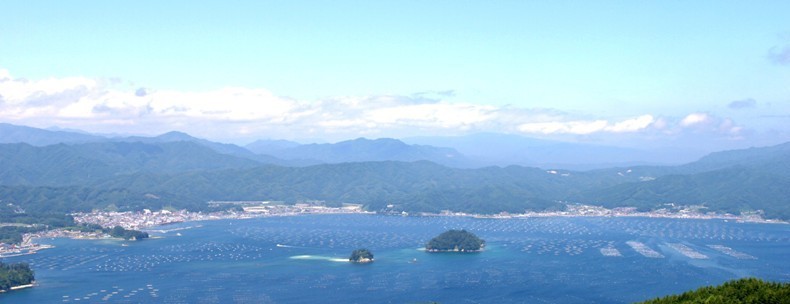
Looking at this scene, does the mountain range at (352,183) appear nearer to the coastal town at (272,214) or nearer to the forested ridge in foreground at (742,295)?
the coastal town at (272,214)

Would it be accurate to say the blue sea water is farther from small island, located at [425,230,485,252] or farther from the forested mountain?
the forested mountain

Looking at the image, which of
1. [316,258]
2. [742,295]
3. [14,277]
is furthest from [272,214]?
[742,295]

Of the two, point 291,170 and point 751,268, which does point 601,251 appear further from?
point 291,170

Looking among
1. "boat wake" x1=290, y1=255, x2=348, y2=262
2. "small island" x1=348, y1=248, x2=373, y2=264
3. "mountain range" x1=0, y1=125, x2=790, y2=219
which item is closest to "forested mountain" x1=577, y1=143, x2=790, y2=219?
"mountain range" x1=0, y1=125, x2=790, y2=219

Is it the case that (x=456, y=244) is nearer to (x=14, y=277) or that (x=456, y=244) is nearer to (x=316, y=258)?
(x=316, y=258)

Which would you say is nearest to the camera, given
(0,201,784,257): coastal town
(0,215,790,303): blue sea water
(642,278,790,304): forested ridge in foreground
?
(642,278,790,304): forested ridge in foreground

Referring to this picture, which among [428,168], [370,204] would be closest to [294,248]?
[370,204]
